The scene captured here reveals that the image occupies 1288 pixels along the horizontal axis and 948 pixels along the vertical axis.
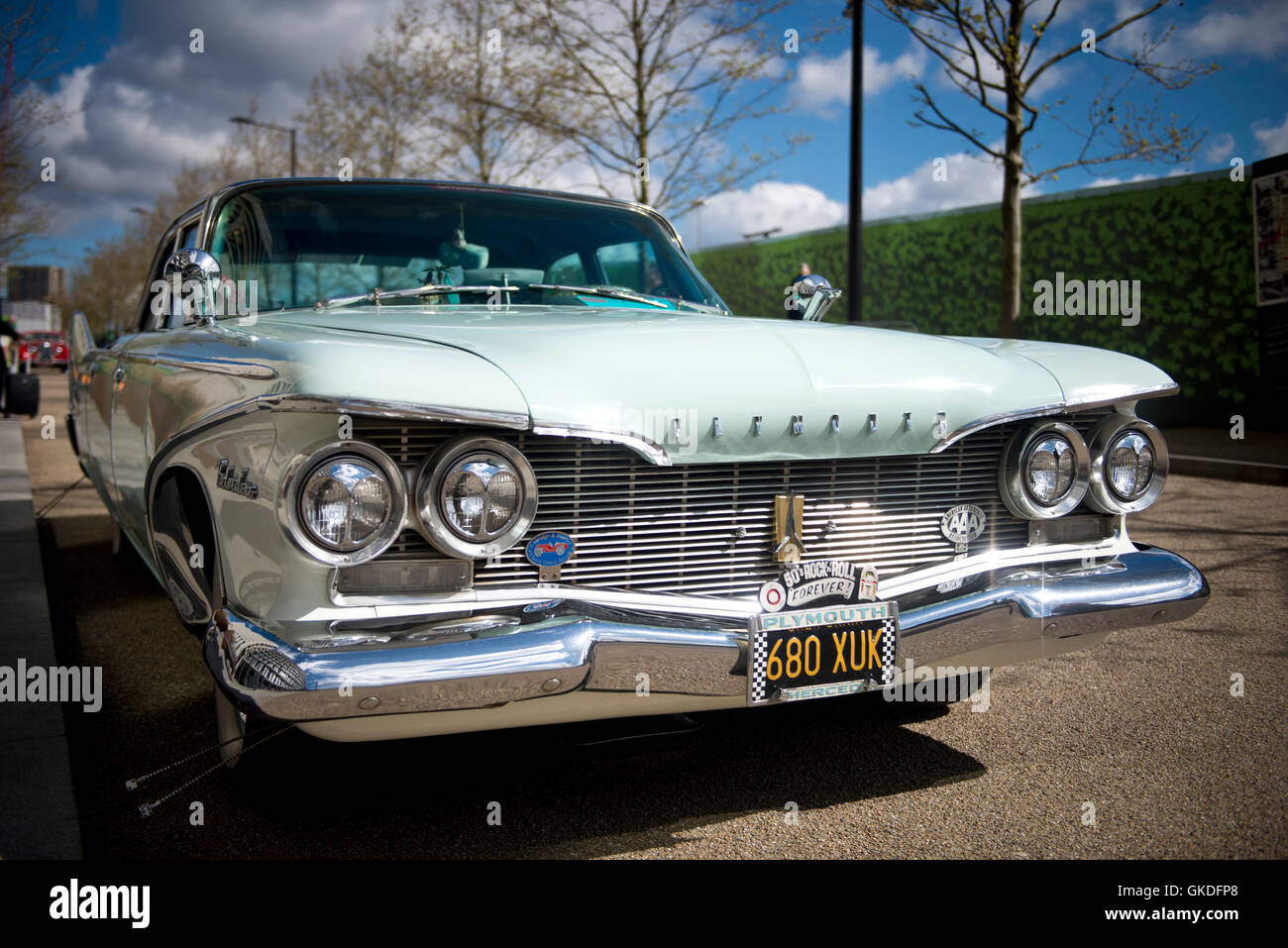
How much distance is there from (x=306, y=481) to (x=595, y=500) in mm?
573

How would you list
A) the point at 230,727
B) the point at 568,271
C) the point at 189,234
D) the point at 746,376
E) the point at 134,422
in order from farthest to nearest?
the point at 189,234
the point at 568,271
the point at 134,422
the point at 230,727
the point at 746,376

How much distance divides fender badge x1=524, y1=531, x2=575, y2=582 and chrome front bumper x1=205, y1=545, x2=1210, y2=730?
0.14 feet

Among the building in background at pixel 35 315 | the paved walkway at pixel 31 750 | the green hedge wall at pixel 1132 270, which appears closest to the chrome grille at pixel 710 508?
the paved walkway at pixel 31 750

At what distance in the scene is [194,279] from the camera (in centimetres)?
286

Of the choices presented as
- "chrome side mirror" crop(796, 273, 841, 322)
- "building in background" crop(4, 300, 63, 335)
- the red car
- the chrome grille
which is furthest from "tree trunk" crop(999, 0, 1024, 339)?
"building in background" crop(4, 300, 63, 335)

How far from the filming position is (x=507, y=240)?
329 cm

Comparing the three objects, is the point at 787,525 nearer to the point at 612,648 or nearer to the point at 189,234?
the point at 612,648

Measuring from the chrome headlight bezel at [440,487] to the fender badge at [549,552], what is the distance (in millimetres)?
70

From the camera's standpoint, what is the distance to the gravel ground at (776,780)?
7.34ft

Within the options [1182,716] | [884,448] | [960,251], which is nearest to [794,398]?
[884,448]

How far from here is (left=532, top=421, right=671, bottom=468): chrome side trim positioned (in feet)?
6.41

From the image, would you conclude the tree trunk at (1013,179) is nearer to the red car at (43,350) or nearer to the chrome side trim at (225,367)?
the chrome side trim at (225,367)

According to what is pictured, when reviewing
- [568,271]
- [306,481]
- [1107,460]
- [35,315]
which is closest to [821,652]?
[1107,460]
